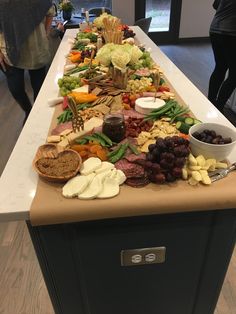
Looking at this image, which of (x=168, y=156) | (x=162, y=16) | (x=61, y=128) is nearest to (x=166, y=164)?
(x=168, y=156)

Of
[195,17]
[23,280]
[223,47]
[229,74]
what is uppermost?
[223,47]

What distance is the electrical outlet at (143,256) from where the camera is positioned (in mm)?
854

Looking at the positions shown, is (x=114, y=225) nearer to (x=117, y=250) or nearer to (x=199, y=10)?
(x=117, y=250)

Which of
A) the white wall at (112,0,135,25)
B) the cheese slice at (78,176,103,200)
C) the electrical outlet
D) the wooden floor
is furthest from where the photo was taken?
the white wall at (112,0,135,25)

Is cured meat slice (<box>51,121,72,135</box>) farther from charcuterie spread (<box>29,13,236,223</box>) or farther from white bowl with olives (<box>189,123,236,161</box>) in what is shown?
white bowl with olives (<box>189,123,236,161</box>)

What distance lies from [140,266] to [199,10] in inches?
227

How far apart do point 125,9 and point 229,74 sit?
3.71 metres

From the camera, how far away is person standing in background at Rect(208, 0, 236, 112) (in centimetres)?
210

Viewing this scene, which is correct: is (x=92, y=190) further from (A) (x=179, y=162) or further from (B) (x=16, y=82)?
(B) (x=16, y=82)

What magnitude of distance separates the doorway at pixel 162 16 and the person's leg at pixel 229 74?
367 cm

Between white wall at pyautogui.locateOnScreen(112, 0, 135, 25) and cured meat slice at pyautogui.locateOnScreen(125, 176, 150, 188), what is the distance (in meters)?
5.32

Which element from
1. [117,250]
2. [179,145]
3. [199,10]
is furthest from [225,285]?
[199,10]

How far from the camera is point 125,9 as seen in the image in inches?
213

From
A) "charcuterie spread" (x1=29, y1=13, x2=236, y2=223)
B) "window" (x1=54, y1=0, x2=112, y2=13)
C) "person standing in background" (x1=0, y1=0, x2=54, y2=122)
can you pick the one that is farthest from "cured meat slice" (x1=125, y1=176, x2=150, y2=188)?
"window" (x1=54, y1=0, x2=112, y2=13)
